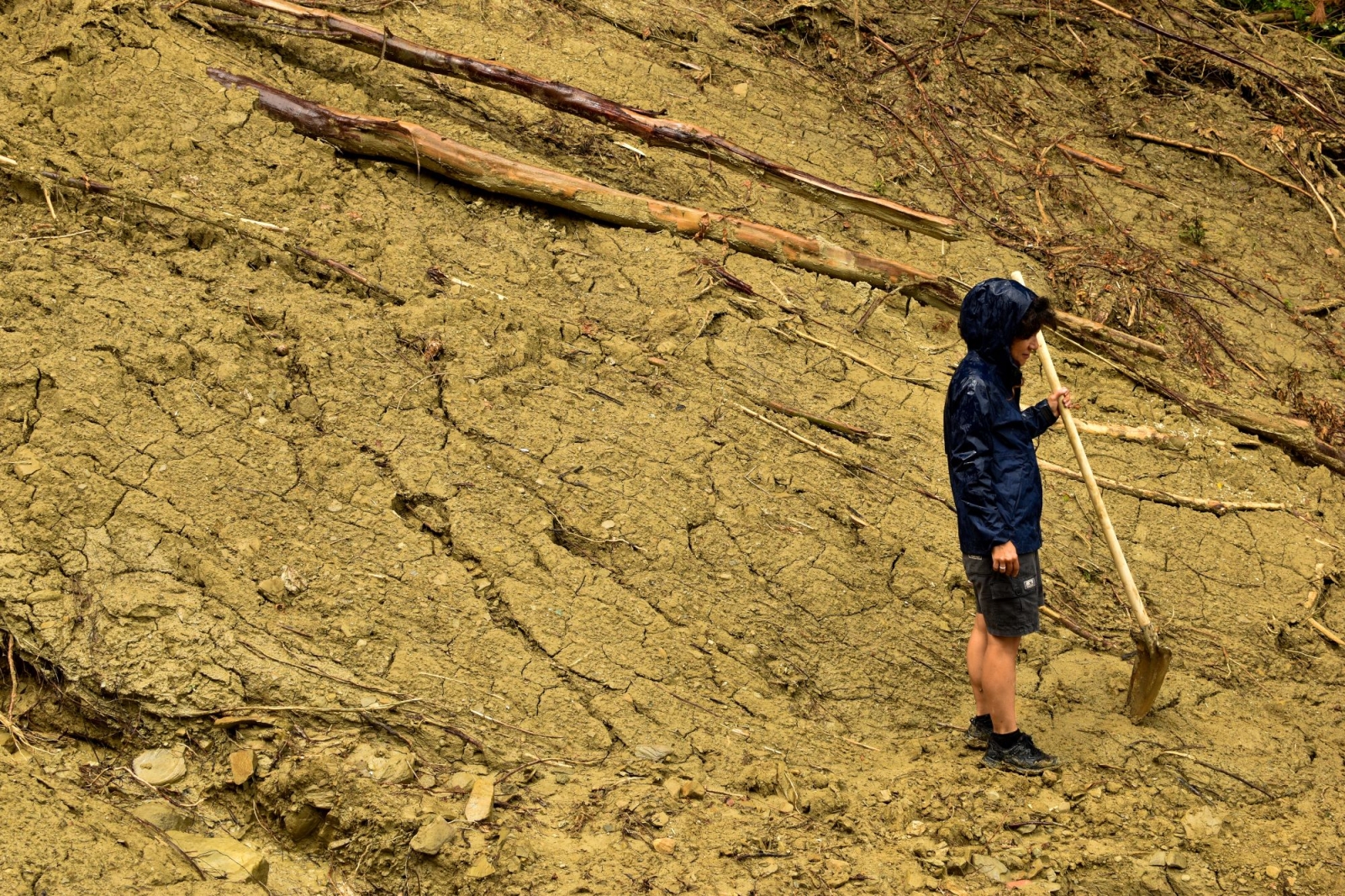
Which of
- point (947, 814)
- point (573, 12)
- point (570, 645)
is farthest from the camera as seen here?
point (573, 12)

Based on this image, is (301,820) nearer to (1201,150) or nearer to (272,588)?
(272,588)

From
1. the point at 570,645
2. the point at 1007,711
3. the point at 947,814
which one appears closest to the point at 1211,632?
the point at 1007,711

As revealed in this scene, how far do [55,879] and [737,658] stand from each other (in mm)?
2275

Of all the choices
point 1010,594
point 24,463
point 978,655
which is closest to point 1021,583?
point 1010,594

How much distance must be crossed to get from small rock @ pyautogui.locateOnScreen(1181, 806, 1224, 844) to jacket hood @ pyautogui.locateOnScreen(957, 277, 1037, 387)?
62.0 inches

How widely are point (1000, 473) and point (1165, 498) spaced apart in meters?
2.14

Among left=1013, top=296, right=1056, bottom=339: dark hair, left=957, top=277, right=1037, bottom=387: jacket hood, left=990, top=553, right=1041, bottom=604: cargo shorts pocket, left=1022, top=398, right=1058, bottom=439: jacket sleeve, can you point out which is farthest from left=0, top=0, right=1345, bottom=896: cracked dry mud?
left=1013, top=296, right=1056, bottom=339: dark hair

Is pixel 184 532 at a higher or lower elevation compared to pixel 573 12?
lower

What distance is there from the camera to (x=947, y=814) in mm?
3648

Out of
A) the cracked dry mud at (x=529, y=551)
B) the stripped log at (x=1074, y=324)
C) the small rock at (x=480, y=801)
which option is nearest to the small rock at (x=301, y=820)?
the cracked dry mud at (x=529, y=551)

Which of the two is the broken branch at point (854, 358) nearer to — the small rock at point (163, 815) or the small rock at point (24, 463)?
the small rock at point (24, 463)

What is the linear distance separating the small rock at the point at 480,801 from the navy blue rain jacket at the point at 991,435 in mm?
1736

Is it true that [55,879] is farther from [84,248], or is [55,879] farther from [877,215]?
[877,215]

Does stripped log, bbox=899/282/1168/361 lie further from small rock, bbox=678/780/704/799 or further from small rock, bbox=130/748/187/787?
small rock, bbox=130/748/187/787
